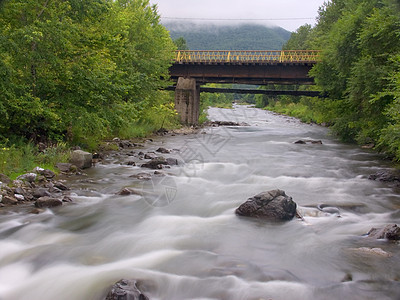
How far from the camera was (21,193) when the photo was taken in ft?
33.9

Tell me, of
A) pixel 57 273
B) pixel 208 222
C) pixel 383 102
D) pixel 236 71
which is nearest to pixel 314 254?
pixel 208 222

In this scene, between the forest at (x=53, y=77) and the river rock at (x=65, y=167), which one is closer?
the forest at (x=53, y=77)

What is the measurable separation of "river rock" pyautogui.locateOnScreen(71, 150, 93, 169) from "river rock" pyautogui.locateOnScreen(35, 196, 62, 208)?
451cm

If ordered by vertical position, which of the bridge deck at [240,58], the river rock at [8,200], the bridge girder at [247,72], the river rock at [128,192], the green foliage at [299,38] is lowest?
the river rock at [128,192]

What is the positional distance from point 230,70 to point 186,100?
631cm

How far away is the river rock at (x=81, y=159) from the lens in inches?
572

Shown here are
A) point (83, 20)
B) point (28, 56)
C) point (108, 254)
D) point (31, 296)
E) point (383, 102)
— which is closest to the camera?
point (31, 296)

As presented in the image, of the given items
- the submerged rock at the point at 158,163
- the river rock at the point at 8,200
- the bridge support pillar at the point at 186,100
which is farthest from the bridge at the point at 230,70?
the river rock at the point at 8,200

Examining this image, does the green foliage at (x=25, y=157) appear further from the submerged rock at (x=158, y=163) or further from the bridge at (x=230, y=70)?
the bridge at (x=230, y=70)

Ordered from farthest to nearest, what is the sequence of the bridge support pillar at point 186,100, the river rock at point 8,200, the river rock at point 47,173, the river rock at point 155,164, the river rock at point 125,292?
the bridge support pillar at point 186,100
the river rock at point 155,164
the river rock at point 47,173
the river rock at point 8,200
the river rock at point 125,292

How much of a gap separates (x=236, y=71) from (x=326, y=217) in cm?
3672

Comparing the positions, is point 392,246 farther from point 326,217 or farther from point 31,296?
point 31,296

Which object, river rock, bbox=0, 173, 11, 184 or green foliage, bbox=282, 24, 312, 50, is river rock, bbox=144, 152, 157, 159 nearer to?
river rock, bbox=0, 173, 11, 184

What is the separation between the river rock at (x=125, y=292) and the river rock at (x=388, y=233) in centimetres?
538
